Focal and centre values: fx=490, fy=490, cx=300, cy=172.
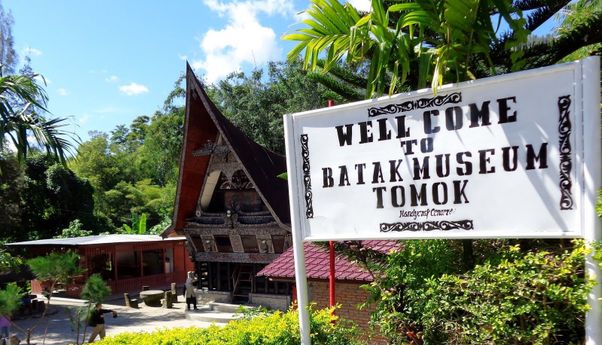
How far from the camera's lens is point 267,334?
4305 mm

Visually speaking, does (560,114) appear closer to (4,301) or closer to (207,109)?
(4,301)

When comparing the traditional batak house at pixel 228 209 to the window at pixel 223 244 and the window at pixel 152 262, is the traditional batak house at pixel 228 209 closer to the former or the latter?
the window at pixel 223 244

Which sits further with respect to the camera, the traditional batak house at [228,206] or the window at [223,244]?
the window at [223,244]

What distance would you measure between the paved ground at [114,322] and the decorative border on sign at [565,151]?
46.0ft

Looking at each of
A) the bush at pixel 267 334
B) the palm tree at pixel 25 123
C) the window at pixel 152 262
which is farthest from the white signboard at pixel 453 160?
the window at pixel 152 262

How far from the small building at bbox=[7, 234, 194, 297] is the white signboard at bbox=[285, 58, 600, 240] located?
16.3 m

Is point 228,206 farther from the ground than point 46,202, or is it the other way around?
point 46,202

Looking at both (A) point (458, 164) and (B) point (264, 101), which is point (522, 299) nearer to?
(A) point (458, 164)

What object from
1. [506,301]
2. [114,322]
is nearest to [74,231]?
[114,322]


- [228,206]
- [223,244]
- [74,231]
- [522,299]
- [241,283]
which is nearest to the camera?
[522,299]

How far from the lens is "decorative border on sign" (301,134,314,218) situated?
3883 millimetres

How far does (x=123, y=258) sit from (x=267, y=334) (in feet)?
81.7

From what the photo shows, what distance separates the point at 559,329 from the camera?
10.0 feet

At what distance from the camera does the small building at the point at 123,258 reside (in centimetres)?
2103
